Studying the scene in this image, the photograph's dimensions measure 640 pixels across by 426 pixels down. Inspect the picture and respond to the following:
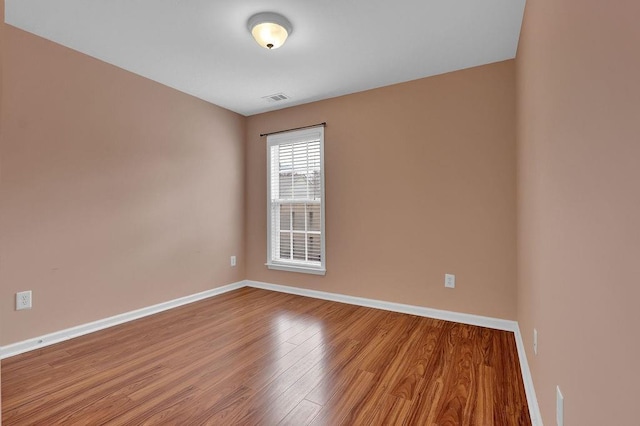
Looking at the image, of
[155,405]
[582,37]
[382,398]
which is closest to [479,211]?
[382,398]

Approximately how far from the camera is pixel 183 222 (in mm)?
3547

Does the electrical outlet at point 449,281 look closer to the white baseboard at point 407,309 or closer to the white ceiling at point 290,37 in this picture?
the white baseboard at point 407,309

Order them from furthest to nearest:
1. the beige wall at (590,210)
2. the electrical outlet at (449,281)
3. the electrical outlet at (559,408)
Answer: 1. the electrical outlet at (449,281)
2. the electrical outlet at (559,408)
3. the beige wall at (590,210)

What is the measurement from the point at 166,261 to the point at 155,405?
1924mm

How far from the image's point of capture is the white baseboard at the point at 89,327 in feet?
7.54

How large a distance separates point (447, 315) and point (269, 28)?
3.06 m

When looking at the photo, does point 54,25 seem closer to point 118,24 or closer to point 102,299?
point 118,24

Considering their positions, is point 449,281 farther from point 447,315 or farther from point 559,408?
point 559,408

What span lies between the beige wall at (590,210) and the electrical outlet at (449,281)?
5.03 feet

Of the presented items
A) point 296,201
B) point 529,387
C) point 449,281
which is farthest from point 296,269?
point 529,387

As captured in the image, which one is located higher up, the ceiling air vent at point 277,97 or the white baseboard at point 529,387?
the ceiling air vent at point 277,97

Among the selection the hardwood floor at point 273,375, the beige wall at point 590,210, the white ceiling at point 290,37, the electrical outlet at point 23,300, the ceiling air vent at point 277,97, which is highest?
the ceiling air vent at point 277,97

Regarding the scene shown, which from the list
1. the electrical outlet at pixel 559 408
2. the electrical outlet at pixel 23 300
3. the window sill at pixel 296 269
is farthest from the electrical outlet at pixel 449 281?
the electrical outlet at pixel 23 300

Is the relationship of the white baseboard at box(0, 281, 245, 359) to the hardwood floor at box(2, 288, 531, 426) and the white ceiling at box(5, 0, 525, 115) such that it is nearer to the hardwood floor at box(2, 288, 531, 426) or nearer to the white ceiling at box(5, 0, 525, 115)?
the hardwood floor at box(2, 288, 531, 426)
